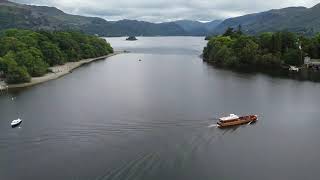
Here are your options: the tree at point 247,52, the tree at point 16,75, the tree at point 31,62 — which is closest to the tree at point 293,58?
the tree at point 247,52

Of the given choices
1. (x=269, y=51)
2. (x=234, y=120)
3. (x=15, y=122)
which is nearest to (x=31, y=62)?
(x=15, y=122)

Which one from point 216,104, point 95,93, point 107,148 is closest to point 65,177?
point 107,148

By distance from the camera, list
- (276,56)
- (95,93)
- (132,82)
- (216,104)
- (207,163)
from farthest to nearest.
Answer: (276,56) → (132,82) → (95,93) → (216,104) → (207,163)

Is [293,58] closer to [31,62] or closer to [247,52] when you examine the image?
[247,52]

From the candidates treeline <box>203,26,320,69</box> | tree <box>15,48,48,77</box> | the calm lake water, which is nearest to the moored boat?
the calm lake water

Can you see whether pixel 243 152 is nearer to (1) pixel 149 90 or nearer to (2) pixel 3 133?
(2) pixel 3 133

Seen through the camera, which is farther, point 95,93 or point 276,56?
point 276,56

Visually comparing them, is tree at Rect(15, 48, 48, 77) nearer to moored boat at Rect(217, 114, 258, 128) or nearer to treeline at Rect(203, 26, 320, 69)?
treeline at Rect(203, 26, 320, 69)
